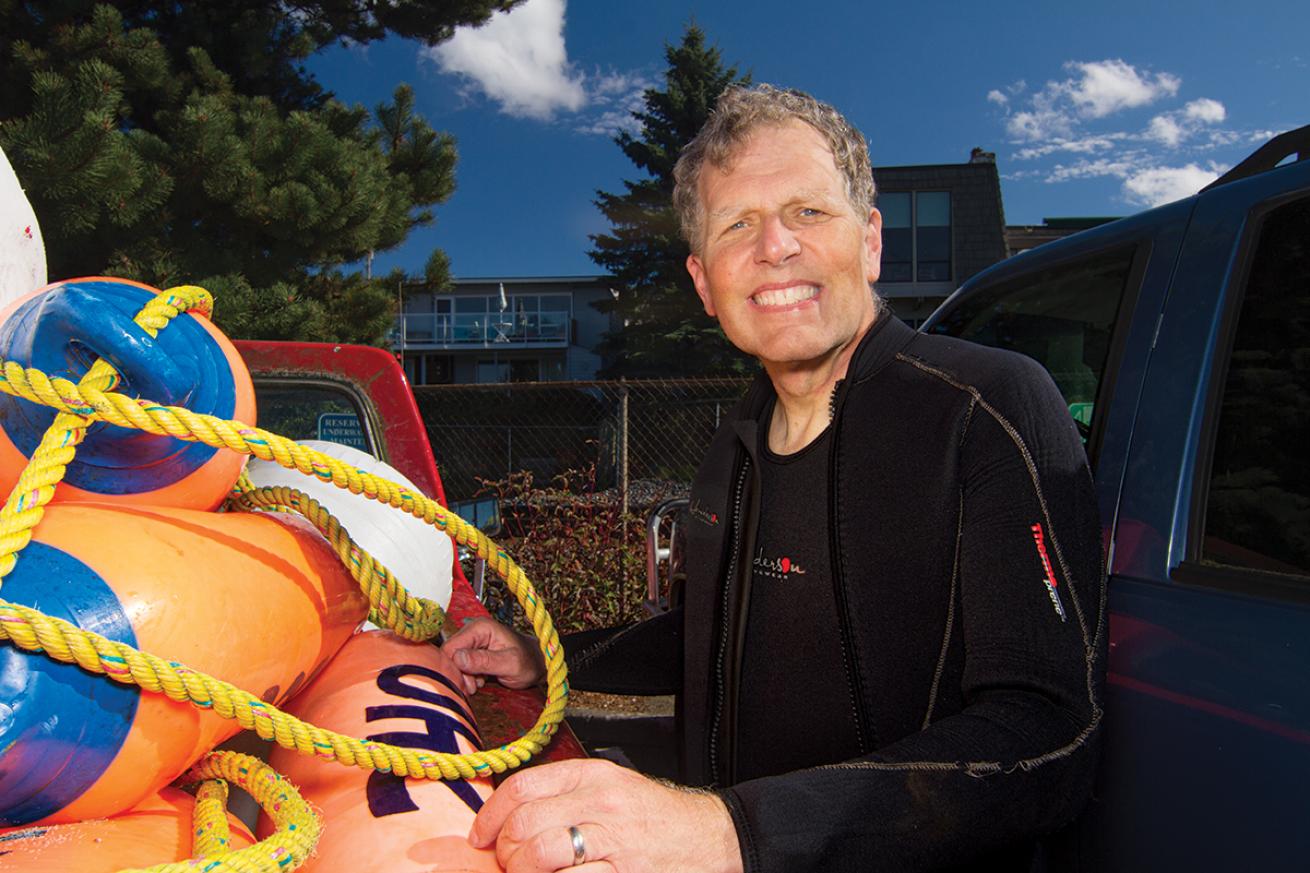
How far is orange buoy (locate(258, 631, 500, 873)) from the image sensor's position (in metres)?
1.03

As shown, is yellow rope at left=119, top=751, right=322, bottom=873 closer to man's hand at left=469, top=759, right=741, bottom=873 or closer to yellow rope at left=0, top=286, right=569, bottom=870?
yellow rope at left=0, top=286, right=569, bottom=870

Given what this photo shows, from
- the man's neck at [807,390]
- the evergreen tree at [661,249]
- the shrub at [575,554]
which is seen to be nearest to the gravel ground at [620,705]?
the shrub at [575,554]

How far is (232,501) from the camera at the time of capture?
4.43 feet

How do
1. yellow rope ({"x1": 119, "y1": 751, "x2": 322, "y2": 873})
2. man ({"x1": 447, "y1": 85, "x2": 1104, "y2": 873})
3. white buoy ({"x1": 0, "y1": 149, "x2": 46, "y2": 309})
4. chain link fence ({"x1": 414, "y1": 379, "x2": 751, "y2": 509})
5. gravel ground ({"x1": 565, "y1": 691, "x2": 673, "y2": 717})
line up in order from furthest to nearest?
chain link fence ({"x1": 414, "y1": 379, "x2": 751, "y2": 509}) < gravel ground ({"x1": 565, "y1": 691, "x2": 673, "y2": 717}) < white buoy ({"x1": 0, "y1": 149, "x2": 46, "y2": 309}) < man ({"x1": 447, "y1": 85, "x2": 1104, "y2": 873}) < yellow rope ({"x1": 119, "y1": 751, "x2": 322, "y2": 873})

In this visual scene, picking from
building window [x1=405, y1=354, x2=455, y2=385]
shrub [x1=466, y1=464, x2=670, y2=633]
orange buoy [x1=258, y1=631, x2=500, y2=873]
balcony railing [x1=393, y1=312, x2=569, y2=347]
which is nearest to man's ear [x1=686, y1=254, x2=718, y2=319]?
orange buoy [x1=258, y1=631, x2=500, y2=873]

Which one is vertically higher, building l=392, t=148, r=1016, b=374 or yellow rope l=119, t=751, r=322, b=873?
building l=392, t=148, r=1016, b=374

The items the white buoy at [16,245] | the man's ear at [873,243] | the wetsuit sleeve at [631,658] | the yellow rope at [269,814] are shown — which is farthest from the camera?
the wetsuit sleeve at [631,658]

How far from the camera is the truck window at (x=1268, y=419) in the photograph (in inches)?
57.7

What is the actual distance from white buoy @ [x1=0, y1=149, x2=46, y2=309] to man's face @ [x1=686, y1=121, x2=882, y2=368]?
1.21 m

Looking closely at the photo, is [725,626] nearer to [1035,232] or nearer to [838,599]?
[838,599]

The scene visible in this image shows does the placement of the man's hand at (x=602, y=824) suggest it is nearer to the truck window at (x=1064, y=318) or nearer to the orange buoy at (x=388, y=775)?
the orange buoy at (x=388, y=775)

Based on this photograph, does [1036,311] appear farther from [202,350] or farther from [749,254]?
[202,350]

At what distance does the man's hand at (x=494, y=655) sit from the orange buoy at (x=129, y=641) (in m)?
0.63

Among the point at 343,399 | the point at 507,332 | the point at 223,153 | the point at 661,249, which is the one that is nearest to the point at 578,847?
the point at 343,399
